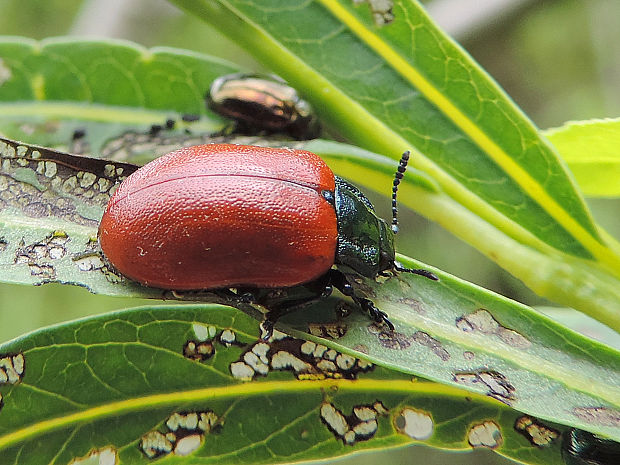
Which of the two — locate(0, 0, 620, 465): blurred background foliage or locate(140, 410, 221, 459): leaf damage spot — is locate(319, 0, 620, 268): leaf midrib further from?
locate(0, 0, 620, 465): blurred background foliage

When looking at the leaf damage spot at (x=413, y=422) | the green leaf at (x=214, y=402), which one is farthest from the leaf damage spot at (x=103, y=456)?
the leaf damage spot at (x=413, y=422)

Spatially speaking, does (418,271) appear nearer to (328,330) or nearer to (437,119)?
(328,330)

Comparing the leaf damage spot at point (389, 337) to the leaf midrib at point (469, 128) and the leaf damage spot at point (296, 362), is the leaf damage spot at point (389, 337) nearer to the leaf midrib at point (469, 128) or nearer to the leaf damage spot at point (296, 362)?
the leaf damage spot at point (296, 362)

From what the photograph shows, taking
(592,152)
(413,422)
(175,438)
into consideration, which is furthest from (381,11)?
(175,438)

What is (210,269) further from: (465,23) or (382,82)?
(465,23)

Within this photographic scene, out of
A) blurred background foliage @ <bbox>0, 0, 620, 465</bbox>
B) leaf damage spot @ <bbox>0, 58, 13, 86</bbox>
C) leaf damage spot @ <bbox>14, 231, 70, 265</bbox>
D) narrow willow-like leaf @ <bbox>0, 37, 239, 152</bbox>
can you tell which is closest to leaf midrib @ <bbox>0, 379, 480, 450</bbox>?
leaf damage spot @ <bbox>14, 231, 70, 265</bbox>

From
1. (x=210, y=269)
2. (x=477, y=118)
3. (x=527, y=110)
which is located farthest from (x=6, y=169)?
(x=527, y=110)
